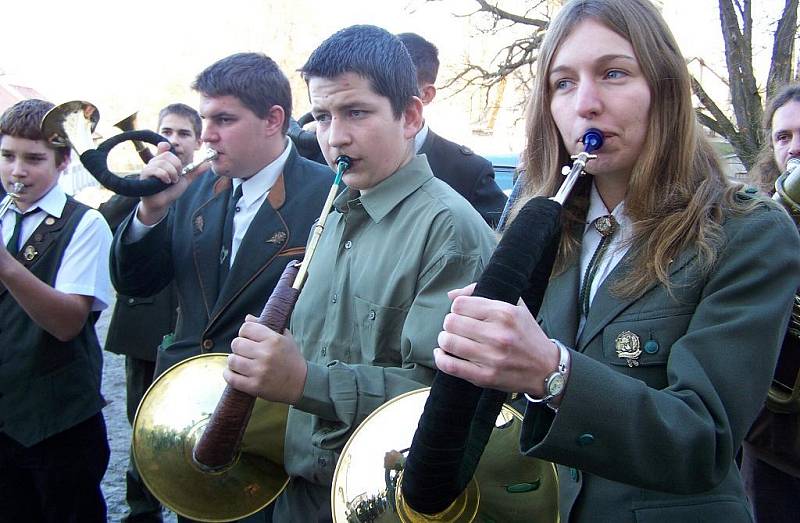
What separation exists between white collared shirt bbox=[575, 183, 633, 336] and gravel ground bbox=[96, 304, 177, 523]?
3397 mm

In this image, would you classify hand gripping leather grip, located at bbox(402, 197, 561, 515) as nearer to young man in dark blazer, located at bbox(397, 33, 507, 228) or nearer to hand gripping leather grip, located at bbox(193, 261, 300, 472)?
hand gripping leather grip, located at bbox(193, 261, 300, 472)

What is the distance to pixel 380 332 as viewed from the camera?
196 centimetres

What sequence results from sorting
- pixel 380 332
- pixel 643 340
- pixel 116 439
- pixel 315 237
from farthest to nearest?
pixel 116 439
pixel 315 237
pixel 380 332
pixel 643 340

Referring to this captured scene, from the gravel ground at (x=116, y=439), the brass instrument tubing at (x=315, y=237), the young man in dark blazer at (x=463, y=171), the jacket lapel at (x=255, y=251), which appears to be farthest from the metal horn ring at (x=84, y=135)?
the gravel ground at (x=116, y=439)

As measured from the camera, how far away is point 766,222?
4.41 ft

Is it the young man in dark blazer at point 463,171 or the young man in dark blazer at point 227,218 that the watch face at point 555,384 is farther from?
the young man in dark blazer at point 463,171

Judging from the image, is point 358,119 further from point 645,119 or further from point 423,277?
point 645,119

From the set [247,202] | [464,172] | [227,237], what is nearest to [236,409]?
[227,237]

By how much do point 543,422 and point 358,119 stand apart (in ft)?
3.90

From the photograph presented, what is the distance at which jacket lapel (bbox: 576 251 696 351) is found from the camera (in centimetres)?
142

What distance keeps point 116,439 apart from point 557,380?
4.81m

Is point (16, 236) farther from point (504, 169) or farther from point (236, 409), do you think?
point (504, 169)

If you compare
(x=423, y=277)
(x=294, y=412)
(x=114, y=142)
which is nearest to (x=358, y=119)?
(x=423, y=277)

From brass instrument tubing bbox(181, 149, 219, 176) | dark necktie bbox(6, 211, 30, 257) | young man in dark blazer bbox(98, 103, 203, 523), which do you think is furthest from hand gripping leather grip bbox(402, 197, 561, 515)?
young man in dark blazer bbox(98, 103, 203, 523)
